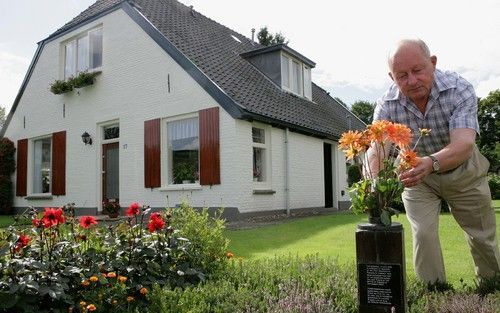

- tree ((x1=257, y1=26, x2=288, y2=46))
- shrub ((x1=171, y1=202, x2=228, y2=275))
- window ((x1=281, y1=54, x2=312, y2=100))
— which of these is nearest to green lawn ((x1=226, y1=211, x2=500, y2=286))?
shrub ((x1=171, y1=202, x2=228, y2=275))

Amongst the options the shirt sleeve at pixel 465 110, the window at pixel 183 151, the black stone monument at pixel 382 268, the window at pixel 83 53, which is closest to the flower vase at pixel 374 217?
the black stone monument at pixel 382 268

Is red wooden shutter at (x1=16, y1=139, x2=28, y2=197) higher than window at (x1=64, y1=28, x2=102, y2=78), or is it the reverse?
window at (x1=64, y1=28, x2=102, y2=78)

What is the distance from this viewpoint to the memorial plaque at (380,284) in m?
2.42

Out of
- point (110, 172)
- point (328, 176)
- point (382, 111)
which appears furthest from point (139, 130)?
point (382, 111)

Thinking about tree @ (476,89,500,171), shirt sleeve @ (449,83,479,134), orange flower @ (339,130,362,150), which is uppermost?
tree @ (476,89,500,171)

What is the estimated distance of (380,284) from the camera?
2.44 metres

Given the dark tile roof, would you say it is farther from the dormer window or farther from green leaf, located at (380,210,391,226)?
green leaf, located at (380,210,391,226)

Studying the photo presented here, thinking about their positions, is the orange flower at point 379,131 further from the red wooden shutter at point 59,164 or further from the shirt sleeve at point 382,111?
the red wooden shutter at point 59,164

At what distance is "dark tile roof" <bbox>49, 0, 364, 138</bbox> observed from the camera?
37.0 ft

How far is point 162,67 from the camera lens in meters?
11.9

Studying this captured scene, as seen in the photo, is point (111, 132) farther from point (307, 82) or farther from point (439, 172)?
point (439, 172)

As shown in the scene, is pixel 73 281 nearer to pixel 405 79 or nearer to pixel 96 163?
pixel 405 79

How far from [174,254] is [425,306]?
1961 millimetres

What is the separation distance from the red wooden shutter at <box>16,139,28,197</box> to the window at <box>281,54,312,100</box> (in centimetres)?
927
